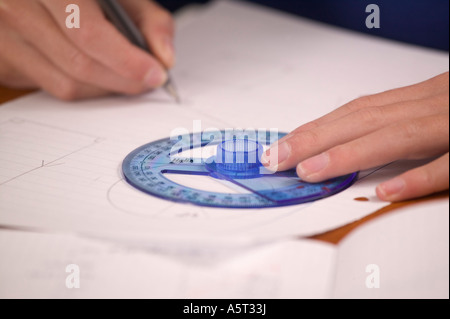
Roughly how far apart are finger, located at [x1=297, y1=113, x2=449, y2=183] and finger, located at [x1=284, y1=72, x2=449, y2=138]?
0.32ft

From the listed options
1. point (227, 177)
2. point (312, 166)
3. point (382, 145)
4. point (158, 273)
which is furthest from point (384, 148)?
point (158, 273)

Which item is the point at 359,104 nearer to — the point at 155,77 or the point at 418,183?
the point at 418,183

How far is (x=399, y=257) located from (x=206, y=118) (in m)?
0.50

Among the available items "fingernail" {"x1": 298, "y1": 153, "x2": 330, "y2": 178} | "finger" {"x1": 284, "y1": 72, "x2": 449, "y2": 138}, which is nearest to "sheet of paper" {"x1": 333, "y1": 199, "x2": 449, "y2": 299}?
"fingernail" {"x1": 298, "y1": 153, "x2": 330, "y2": 178}

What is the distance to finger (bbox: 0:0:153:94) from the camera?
117 centimetres

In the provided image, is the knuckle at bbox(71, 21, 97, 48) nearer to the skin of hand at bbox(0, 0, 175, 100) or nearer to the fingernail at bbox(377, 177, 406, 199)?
the skin of hand at bbox(0, 0, 175, 100)

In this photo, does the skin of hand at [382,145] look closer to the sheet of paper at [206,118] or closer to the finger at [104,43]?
the sheet of paper at [206,118]

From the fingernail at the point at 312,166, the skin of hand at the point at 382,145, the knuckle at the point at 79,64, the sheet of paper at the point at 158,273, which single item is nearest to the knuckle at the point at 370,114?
the skin of hand at the point at 382,145

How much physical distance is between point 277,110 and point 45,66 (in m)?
0.47

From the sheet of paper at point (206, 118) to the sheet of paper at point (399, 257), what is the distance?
0.13ft

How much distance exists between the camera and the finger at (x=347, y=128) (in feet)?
2.80

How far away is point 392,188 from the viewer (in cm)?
79

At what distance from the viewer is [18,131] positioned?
41.3 inches
